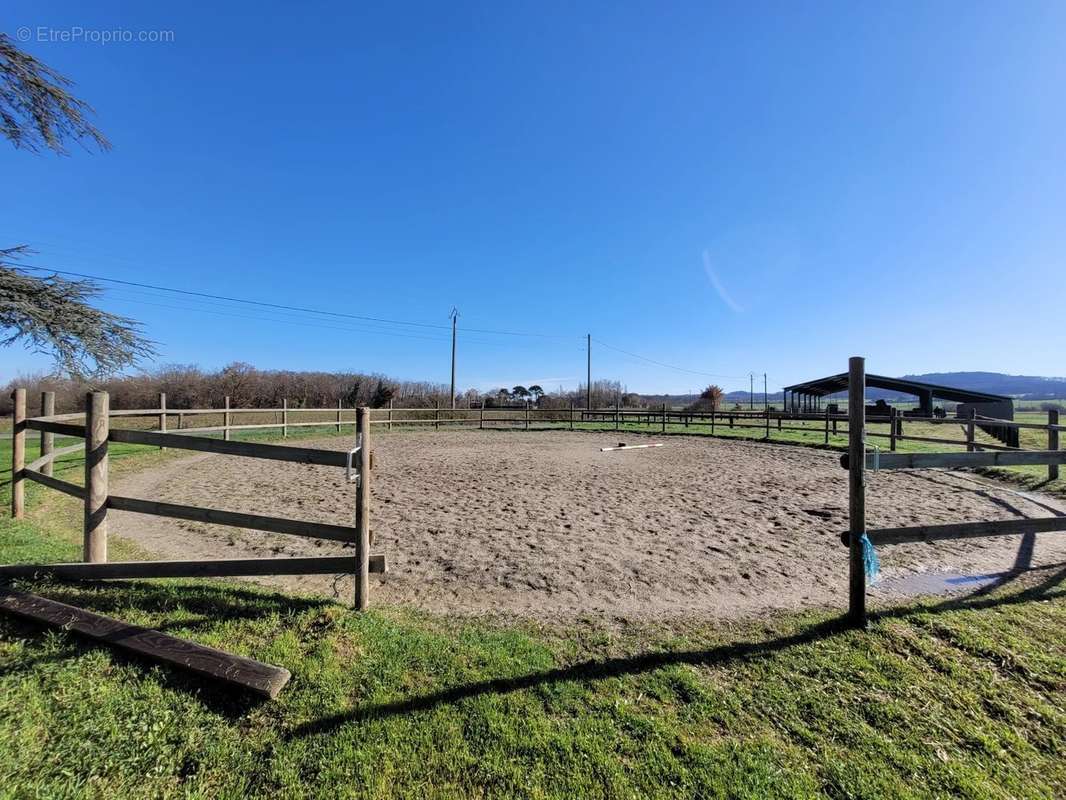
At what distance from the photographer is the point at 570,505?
696 cm

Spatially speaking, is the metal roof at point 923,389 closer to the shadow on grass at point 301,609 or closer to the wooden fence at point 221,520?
the shadow on grass at point 301,609

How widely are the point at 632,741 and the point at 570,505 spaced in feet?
16.0

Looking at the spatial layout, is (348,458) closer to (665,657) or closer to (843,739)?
(665,657)

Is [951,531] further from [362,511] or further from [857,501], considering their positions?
[362,511]

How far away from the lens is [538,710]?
226cm

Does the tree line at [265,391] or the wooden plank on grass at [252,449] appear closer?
the wooden plank on grass at [252,449]

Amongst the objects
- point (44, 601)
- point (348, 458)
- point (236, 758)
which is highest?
point (348, 458)

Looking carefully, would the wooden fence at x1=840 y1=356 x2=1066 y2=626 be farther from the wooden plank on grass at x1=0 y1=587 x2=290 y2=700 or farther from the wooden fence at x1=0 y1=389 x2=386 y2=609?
the wooden plank on grass at x1=0 y1=587 x2=290 y2=700

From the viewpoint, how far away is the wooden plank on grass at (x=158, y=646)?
2.24 m

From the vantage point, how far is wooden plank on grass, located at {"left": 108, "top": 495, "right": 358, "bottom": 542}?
309cm

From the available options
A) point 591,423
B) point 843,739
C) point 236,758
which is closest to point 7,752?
point 236,758

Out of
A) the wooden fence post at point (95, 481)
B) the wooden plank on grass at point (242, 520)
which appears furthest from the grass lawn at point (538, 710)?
the wooden plank on grass at point (242, 520)

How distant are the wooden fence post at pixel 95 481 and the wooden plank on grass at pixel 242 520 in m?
0.09

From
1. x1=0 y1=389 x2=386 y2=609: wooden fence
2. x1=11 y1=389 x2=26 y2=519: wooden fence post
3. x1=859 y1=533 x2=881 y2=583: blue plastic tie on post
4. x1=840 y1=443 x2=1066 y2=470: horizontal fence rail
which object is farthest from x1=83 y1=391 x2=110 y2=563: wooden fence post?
x1=859 y1=533 x2=881 y2=583: blue plastic tie on post
